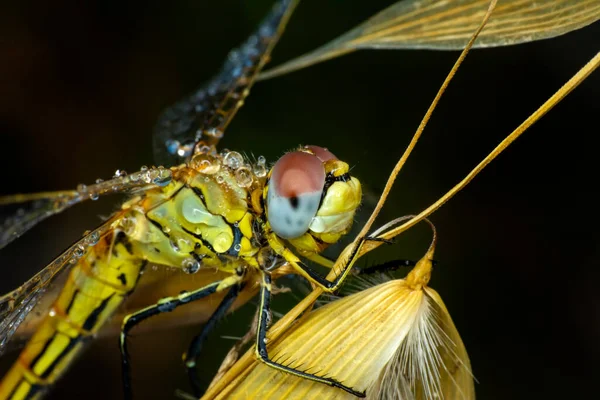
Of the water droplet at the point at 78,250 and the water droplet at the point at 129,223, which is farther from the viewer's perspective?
the water droplet at the point at 129,223

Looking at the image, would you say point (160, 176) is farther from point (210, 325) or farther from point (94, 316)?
point (94, 316)

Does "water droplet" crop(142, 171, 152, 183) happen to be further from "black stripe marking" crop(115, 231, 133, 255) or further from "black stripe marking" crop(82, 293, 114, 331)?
"black stripe marking" crop(82, 293, 114, 331)

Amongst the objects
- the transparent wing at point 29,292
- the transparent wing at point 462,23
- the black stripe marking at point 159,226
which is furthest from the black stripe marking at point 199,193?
the transparent wing at point 462,23

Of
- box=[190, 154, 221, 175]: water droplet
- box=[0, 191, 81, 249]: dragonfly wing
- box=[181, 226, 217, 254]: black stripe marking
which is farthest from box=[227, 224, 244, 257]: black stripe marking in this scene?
box=[0, 191, 81, 249]: dragonfly wing

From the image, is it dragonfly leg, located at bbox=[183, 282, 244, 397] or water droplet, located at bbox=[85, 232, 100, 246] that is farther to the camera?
dragonfly leg, located at bbox=[183, 282, 244, 397]

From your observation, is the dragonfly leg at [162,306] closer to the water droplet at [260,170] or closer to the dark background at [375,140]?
the water droplet at [260,170]

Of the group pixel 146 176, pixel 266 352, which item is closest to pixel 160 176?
pixel 146 176
